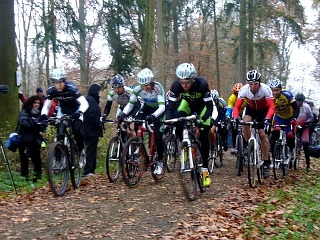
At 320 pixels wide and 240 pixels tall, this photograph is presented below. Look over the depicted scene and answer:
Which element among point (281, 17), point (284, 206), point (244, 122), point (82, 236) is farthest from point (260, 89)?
point (281, 17)

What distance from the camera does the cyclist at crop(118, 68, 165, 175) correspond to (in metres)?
9.39

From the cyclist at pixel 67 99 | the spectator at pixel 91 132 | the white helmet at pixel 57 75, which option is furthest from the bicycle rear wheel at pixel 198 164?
the spectator at pixel 91 132

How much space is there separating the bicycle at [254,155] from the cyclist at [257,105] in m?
0.14

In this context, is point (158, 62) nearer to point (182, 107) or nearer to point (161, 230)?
point (182, 107)

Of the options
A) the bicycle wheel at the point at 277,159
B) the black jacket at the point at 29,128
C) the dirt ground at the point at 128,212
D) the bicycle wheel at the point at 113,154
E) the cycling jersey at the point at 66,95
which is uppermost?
the cycling jersey at the point at 66,95

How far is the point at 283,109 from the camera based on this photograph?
11.9 metres

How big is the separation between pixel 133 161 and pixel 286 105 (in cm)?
475

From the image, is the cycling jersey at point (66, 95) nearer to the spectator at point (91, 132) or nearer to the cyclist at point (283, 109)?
the spectator at point (91, 132)

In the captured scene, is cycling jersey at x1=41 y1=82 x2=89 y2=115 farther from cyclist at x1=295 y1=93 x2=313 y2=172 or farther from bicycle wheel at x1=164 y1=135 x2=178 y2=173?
cyclist at x1=295 y1=93 x2=313 y2=172

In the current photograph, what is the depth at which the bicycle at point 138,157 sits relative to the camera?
29.2 ft

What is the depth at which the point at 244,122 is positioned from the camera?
9.73m

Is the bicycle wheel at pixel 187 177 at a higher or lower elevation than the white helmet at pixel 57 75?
lower

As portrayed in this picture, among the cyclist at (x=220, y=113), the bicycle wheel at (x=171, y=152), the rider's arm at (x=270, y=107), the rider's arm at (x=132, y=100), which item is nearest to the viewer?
the rider's arm at (x=270, y=107)

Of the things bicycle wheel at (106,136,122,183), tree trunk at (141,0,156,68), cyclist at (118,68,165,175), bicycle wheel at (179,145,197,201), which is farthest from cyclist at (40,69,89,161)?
tree trunk at (141,0,156,68)
